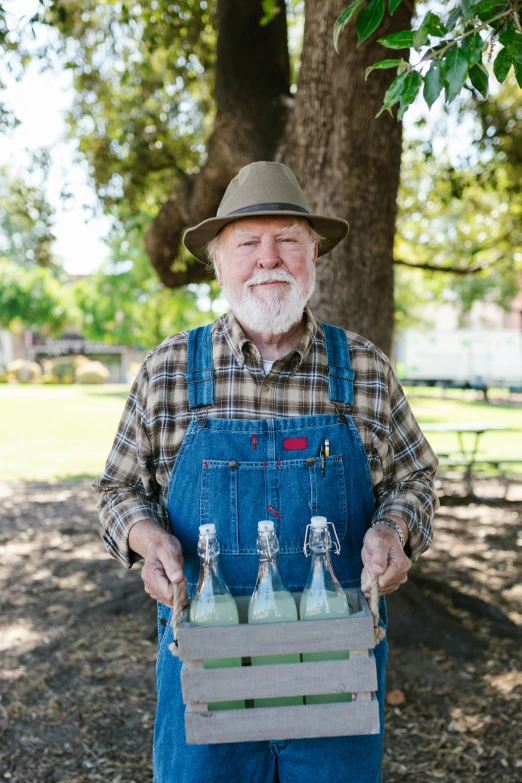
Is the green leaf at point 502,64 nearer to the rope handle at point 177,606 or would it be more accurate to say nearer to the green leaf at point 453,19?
the green leaf at point 453,19

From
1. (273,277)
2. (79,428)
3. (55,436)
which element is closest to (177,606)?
(273,277)

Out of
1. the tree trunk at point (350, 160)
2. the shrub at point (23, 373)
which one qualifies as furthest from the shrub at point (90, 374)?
the tree trunk at point (350, 160)

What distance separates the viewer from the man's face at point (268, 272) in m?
2.04

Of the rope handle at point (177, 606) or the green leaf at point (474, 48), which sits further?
the green leaf at point (474, 48)

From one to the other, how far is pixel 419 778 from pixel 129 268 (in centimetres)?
2839

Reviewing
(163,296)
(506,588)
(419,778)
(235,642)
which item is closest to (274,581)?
(235,642)

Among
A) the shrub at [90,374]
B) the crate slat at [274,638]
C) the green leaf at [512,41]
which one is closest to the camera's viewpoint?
the crate slat at [274,638]

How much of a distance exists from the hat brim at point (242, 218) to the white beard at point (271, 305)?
0.58 ft

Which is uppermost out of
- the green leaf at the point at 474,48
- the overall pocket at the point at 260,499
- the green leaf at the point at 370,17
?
the green leaf at the point at 370,17

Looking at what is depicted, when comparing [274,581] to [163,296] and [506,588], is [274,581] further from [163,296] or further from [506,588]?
[163,296]

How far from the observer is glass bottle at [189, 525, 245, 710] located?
1639mm

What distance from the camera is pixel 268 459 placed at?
1920 mm

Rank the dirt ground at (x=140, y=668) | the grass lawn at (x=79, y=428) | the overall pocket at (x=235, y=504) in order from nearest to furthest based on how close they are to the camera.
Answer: the overall pocket at (x=235, y=504) → the dirt ground at (x=140, y=668) → the grass lawn at (x=79, y=428)

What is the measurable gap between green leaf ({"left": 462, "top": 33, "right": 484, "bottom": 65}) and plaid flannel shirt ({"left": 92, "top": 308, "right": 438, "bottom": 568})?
A: 0.87 m
